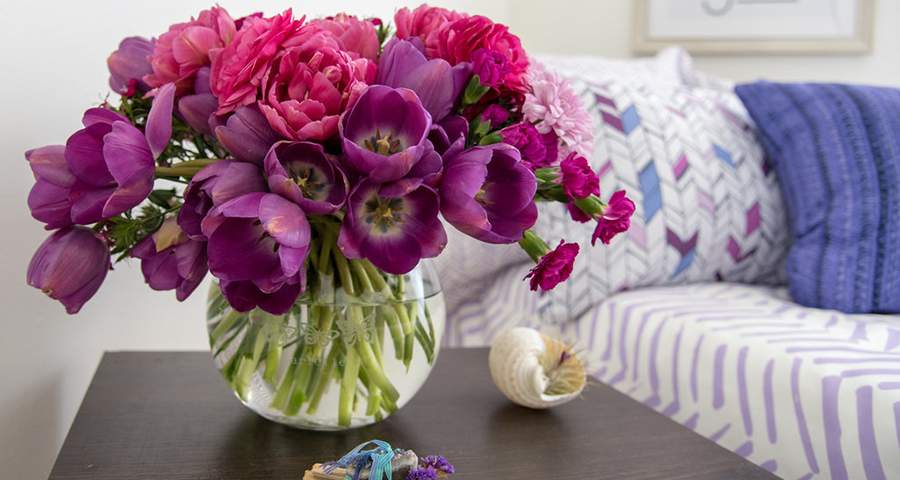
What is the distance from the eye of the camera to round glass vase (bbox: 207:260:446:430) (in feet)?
2.32

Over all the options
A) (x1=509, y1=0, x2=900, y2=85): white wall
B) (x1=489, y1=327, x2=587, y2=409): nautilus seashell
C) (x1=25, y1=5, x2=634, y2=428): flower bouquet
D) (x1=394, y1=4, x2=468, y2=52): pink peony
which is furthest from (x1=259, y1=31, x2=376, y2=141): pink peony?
(x1=509, y1=0, x2=900, y2=85): white wall

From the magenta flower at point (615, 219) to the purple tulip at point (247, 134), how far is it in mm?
258

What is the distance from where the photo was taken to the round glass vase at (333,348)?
0.71m

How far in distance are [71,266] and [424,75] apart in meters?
0.31

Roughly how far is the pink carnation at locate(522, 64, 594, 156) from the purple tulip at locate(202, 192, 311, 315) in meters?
0.22

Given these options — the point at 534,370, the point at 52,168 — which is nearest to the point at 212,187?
the point at 52,168

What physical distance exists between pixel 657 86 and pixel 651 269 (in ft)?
1.29

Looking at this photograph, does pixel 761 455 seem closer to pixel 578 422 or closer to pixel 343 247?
pixel 578 422

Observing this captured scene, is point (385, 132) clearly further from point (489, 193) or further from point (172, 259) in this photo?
point (172, 259)

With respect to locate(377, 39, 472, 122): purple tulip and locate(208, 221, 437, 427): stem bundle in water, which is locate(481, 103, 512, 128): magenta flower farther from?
locate(208, 221, 437, 427): stem bundle in water

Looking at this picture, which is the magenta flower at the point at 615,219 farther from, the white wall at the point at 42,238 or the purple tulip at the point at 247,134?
the white wall at the point at 42,238

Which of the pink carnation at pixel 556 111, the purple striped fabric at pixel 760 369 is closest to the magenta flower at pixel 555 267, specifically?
the pink carnation at pixel 556 111

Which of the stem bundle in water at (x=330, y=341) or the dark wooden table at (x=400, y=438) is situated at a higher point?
the stem bundle in water at (x=330, y=341)

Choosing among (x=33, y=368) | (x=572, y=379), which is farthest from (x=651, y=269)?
(x=33, y=368)
